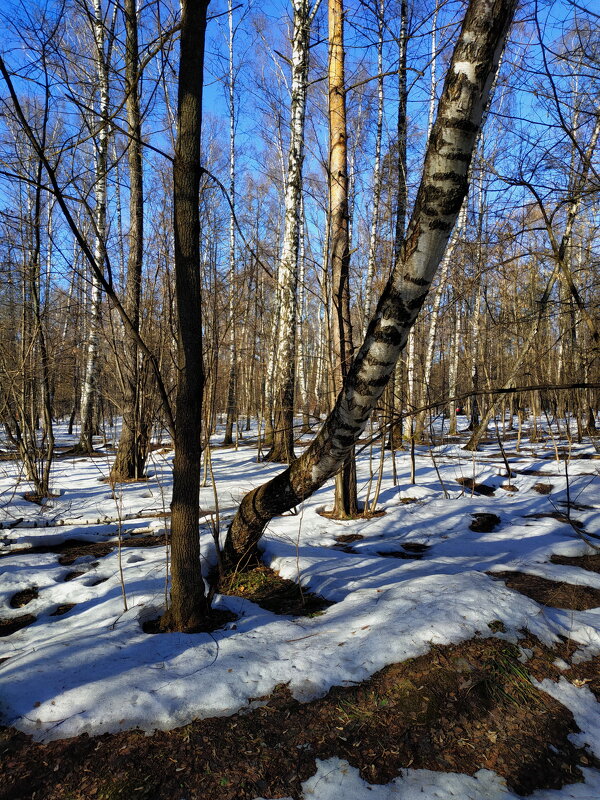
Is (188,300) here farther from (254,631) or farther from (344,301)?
(344,301)

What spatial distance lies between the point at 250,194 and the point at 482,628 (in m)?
20.9

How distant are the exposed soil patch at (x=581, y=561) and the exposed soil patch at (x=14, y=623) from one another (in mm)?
4043

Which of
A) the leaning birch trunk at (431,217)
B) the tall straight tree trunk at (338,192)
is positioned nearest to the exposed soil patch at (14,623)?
the leaning birch trunk at (431,217)

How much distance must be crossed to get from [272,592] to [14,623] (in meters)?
1.72

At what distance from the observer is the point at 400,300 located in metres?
1.99

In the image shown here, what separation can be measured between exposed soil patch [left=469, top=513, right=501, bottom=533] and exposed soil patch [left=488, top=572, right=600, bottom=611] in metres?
1.57

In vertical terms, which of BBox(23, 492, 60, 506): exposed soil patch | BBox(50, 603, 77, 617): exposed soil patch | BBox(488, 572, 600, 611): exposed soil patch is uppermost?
BBox(23, 492, 60, 506): exposed soil patch

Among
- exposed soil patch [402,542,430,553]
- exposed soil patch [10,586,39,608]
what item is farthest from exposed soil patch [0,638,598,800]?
exposed soil patch [402,542,430,553]

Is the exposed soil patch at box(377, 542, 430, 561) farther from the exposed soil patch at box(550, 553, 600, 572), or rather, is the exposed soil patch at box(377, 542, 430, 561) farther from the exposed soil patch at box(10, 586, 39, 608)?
the exposed soil patch at box(10, 586, 39, 608)

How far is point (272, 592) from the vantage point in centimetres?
327

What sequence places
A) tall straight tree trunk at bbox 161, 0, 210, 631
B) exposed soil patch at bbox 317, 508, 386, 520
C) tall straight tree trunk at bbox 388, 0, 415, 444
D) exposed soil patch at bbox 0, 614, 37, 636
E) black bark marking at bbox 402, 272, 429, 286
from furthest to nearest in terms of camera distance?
tall straight tree trunk at bbox 388, 0, 415, 444
exposed soil patch at bbox 317, 508, 386, 520
exposed soil patch at bbox 0, 614, 37, 636
tall straight tree trunk at bbox 161, 0, 210, 631
black bark marking at bbox 402, 272, 429, 286

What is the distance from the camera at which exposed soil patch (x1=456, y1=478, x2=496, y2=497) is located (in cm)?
682

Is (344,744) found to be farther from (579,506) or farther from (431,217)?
(579,506)

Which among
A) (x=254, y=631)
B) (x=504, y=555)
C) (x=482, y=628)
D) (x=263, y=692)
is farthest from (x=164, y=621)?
(x=504, y=555)
